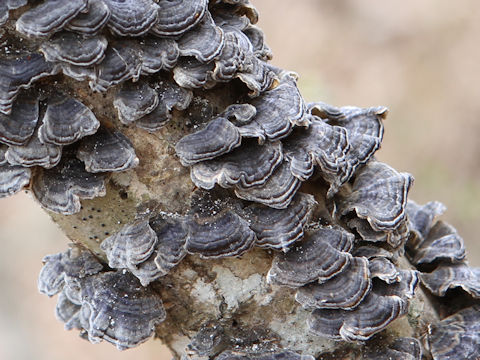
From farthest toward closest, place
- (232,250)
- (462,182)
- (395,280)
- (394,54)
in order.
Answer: (394,54) → (462,182) → (395,280) → (232,250)

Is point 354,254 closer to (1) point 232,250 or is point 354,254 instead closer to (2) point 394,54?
(1) point 232,250

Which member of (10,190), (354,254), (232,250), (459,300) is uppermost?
(459,300)

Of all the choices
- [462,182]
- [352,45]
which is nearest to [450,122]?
[462,182]

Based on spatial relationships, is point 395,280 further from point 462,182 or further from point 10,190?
point 462,182

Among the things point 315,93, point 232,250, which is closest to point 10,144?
point 232,250

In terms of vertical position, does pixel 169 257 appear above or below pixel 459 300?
below

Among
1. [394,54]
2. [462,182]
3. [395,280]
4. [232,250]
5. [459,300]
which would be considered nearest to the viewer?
[232,250]

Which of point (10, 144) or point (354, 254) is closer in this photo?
point (10, 144)
